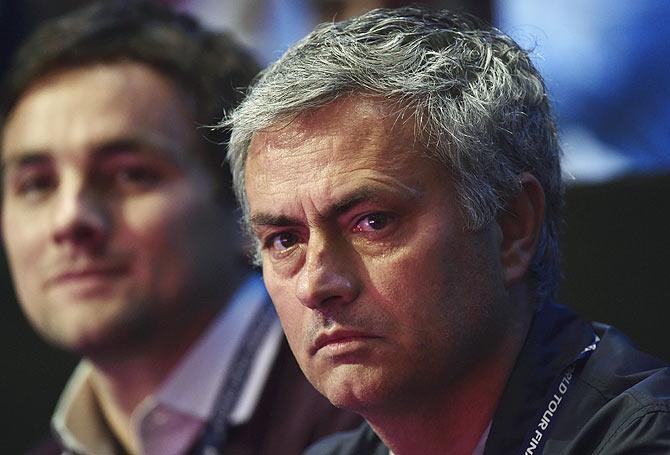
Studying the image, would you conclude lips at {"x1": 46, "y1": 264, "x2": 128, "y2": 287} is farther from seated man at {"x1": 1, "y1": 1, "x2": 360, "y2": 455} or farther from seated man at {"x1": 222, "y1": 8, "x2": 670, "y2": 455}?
seated man at {"x1": 222, "y1": 8, "x2": 670, "y2": 455}

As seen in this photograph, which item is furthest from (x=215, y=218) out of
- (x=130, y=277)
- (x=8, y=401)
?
(x=8, y=401)

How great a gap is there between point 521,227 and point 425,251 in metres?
0.22

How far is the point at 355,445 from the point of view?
202 cm

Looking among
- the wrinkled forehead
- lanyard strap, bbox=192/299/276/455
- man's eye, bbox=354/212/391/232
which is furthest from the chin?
lanyard strap, bbox=192/299/276/455

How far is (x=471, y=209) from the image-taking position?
171 cm

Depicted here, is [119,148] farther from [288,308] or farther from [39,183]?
[288,308]

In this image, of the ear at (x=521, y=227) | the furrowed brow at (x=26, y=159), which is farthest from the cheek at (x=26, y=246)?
the ear at (x=521, y=227)

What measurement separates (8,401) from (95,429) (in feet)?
2.77

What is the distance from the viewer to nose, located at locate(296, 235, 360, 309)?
1.66 metres

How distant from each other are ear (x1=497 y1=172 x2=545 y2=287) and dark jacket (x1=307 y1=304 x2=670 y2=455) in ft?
0.33

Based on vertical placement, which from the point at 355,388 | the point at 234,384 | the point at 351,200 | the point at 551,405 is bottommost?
the point at 234,384

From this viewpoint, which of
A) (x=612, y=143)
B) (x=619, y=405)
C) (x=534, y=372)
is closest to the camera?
(x=619, y=405)

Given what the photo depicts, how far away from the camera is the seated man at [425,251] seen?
5.47 ft

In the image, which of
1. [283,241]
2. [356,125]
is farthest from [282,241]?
[356,125]
